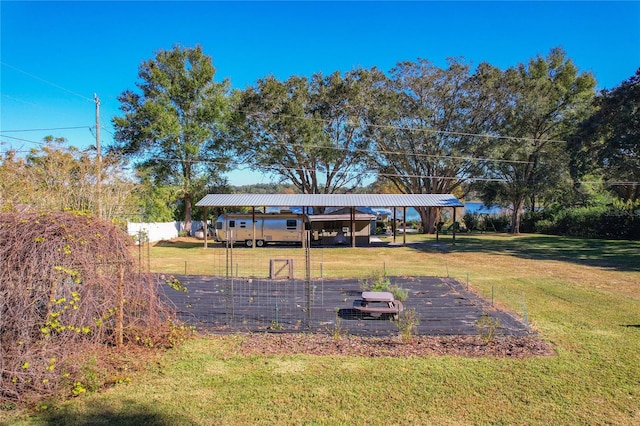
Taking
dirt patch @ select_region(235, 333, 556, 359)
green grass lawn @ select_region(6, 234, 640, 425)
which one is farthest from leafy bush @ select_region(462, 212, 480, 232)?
dirt patch @ select_region(235, 333, 556, 359)

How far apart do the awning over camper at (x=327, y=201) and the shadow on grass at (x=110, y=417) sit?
62.5ft

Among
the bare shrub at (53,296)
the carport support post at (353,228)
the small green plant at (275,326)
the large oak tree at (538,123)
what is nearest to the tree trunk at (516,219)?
the large oak tree at (538,123)

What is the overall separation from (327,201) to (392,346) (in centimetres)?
1827

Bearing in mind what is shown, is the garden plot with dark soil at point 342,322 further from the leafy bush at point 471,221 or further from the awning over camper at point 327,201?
the leafy bush at point 471,221

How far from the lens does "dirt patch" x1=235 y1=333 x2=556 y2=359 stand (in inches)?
220

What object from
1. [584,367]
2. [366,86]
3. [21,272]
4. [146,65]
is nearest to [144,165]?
[146,65]

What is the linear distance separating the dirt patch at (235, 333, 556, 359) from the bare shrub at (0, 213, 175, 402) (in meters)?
2.01

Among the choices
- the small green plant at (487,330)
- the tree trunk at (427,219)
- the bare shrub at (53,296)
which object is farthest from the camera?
the tree trunk at (427,219)

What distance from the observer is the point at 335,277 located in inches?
470

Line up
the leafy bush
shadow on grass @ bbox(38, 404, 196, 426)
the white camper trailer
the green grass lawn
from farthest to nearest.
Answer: the leafy bush
the white camper trailer
the green grass lawn
shadow on grass @ bbox(38, 404, 196, 426)

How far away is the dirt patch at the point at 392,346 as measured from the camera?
5.60 meters

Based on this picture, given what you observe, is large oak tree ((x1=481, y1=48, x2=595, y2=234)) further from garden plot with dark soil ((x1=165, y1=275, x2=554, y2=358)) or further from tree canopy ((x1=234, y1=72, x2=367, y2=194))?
garden plot with dark soil ((x1=165, y1=275, x2=554, y2=358))

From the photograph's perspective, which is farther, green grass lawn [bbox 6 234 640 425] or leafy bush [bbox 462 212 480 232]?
leafy bush [bbox 462 212 480 232]

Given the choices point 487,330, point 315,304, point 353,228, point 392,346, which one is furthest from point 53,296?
point 353,228
